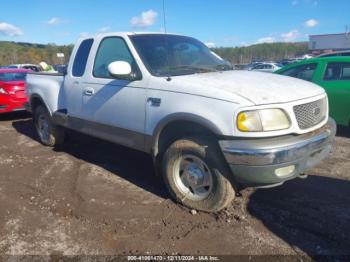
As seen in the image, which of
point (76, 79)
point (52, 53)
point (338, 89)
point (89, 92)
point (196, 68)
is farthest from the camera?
point (52, 53)

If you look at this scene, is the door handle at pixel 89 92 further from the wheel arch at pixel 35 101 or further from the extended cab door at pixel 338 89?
the extended cab door at pixel 338 89

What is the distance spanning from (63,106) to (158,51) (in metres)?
2.23

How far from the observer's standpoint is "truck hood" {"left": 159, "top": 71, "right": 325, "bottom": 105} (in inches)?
131

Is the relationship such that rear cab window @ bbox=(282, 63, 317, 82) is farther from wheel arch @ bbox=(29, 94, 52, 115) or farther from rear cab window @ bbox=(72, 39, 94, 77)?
wheel arch @ bbox=(29, 94, 52, 115)

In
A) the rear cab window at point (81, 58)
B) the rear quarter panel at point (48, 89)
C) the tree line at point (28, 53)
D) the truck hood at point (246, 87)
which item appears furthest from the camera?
the tree line at point (28, 53)

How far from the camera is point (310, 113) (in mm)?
3617

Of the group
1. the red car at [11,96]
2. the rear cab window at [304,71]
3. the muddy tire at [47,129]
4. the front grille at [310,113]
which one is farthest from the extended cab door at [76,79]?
the rear cab window at [304,71]

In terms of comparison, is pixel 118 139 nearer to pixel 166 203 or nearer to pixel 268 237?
pixel 166 203

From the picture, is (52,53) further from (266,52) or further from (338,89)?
(338,89)

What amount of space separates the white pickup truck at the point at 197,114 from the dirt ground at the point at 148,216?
0.37m

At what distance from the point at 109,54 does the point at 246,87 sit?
2.16 metres

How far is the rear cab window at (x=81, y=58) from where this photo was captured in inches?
203

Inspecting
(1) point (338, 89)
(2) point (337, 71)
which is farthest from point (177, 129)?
(2) point (337, 71)

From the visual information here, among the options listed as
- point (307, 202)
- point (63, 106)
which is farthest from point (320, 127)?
point (63, 106)
